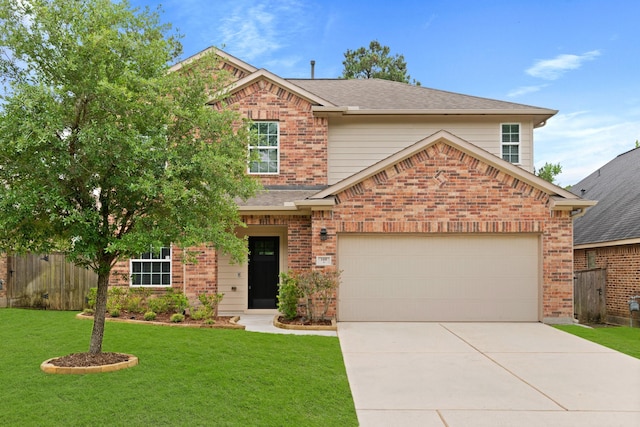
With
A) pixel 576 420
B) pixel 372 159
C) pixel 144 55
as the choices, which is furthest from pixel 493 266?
pixel 144 55

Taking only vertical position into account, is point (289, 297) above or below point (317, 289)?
below

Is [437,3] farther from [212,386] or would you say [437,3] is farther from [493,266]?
[212,386]

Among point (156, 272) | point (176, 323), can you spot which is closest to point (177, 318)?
point (176, 323)

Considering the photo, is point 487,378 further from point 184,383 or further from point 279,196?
point 279,196

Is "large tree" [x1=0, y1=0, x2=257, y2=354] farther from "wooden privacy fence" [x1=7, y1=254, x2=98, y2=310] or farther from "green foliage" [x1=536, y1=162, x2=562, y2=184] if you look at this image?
"green foliage" [x1=536, y1=162, x2=562, y2=184]

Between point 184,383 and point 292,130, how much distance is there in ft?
31.2

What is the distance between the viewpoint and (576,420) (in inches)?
243

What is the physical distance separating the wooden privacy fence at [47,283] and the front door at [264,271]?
168 inches

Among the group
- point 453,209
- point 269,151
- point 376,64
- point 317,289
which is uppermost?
point 376,64

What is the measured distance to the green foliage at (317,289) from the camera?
12.4 m

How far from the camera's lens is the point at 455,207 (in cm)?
1309

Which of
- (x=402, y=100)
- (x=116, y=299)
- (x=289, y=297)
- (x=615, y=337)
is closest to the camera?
(x=615, y=337)

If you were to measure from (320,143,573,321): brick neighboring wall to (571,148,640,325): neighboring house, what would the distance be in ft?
11.7

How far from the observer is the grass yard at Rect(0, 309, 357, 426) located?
19.7 feet
